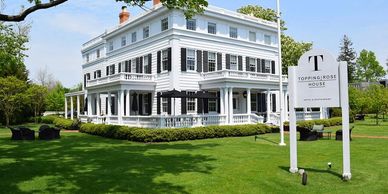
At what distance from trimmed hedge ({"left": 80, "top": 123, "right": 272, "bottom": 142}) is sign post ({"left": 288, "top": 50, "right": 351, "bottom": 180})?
10.9m

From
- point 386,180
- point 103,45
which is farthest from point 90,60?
point 386,180

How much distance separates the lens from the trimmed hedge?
20094mm

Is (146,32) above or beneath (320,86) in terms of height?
above

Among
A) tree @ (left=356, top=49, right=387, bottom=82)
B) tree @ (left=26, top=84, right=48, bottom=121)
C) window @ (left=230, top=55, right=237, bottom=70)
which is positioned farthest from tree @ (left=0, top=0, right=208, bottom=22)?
tree @ (left=356, top=49, right=387, bottom=82)

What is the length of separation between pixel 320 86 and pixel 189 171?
4.53 m

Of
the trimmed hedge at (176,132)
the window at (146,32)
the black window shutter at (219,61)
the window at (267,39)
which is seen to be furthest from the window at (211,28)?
the trimmed hedge at (176,132)

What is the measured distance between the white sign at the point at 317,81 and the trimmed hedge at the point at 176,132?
36.9ft

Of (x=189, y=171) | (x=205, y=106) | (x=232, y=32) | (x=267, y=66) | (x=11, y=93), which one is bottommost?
(x=189, y=171)

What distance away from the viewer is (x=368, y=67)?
80312mm

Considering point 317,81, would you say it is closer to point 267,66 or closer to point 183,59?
point 183,59

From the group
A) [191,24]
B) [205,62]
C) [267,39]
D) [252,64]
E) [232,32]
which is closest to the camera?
[191,24]

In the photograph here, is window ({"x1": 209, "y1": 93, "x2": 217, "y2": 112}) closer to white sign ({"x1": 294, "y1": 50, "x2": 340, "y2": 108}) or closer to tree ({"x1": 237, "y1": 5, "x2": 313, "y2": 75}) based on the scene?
white sign ({"x1": 294, "y1": 50, "x2": 340, "y2": 108})

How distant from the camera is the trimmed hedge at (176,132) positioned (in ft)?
65.9

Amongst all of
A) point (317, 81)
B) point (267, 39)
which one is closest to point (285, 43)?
point (267, 39)
